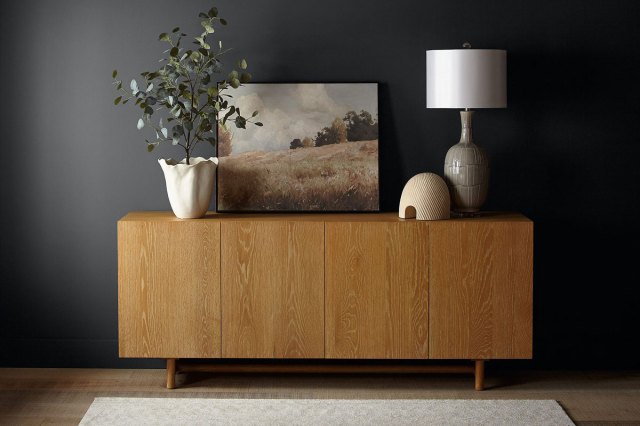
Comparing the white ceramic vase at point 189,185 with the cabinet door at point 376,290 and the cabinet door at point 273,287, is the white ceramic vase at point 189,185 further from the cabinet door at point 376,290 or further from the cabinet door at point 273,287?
the cabinet door at point 376,290

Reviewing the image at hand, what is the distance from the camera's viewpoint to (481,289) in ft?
14.2

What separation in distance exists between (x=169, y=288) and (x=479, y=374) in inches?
57.4

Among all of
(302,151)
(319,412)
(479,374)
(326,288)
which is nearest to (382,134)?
(302,151)

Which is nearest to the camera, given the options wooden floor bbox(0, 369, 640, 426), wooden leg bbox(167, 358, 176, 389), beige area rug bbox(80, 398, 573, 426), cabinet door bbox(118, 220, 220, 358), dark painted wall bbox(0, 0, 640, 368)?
beige area rug bbox(80, 398, 573, 426)

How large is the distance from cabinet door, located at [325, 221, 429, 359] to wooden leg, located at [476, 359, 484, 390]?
0.26 metres

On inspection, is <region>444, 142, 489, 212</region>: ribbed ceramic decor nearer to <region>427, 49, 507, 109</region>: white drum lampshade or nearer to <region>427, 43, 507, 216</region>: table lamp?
<region>427, 43, 507, 216</region>: table lamp

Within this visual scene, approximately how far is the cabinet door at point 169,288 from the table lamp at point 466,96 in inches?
44.1

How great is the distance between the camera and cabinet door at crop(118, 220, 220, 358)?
434 cm

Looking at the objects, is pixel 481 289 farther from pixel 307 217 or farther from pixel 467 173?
pixel 307 217

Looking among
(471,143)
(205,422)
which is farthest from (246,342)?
(471,143)

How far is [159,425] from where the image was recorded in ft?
13.1

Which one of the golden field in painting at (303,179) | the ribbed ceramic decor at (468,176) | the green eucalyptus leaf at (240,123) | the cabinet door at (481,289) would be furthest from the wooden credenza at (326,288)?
the green eucalyptus leaf at (240,123)

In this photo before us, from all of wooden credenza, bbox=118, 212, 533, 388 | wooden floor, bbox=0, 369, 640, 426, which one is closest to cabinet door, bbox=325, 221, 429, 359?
wooden credenza, bbox=118, 212, 533, 388

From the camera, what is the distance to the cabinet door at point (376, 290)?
4.30m
